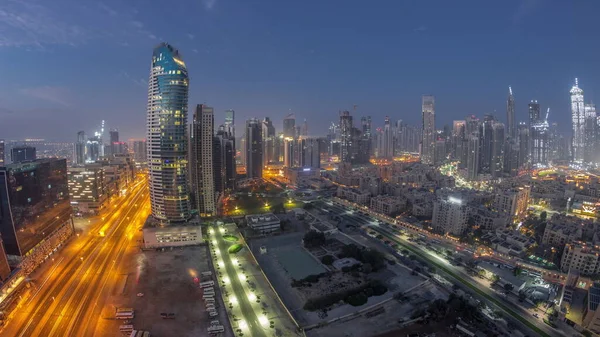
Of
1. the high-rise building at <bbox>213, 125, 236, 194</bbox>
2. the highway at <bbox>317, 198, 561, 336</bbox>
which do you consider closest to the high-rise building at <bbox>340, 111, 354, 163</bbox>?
the high-rise building at <bbox>213, 125, 236, 194</bbox>

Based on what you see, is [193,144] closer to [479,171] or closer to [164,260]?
[164,260]

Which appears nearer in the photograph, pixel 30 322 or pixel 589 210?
pixel 30 322

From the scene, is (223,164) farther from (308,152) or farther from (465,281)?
(465,281)

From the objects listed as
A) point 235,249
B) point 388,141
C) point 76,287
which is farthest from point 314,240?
point 388,141

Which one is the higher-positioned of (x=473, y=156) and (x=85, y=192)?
(x=473, y=156)

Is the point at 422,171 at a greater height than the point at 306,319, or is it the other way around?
the point at 422,171

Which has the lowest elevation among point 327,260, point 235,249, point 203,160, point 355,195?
point 327,260

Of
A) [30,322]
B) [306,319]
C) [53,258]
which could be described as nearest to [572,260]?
[306,319]

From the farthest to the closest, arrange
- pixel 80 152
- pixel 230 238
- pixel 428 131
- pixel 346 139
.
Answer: pixel 428 131 → pixel 346 139 → pixel 80 152 → pixel 230 238

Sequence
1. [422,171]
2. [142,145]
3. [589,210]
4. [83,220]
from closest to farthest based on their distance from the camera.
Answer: [83,220]
[589,210]
[422,171]
[142,145]
